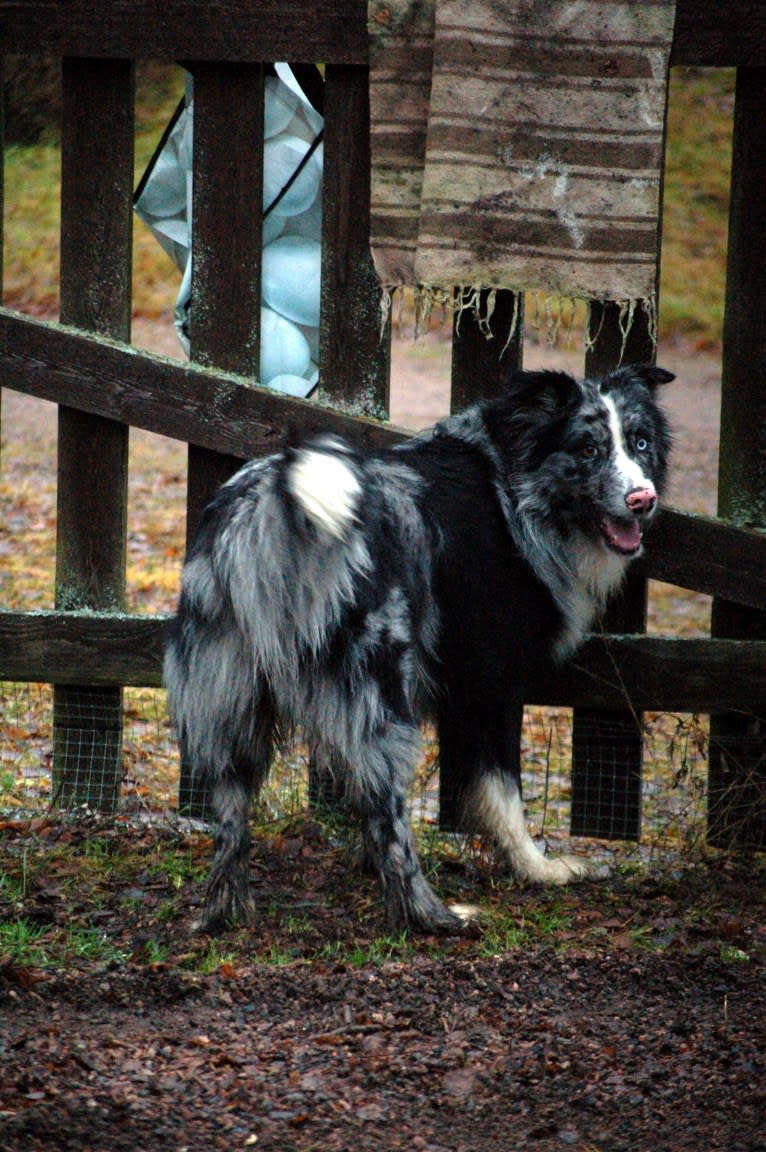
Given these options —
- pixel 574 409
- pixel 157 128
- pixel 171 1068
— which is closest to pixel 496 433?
pixel 574 409

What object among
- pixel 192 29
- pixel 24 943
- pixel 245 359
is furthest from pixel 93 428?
pixel 24 943

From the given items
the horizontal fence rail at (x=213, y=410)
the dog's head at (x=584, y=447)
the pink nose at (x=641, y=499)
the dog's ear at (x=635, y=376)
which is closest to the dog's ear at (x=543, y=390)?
the dog's head at (x=584, y=447)

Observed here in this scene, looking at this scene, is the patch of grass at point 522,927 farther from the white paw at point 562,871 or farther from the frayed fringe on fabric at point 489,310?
the frayed fringe on fabric at point 489,310

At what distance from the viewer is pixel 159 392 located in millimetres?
4496

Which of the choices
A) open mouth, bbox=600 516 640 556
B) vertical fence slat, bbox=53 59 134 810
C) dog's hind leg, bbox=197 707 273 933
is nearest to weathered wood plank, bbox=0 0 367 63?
vertical fence slat, bbox=53 59 134 810

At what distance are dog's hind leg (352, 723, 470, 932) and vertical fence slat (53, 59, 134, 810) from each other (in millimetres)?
1337

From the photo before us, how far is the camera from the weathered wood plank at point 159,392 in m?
4.48

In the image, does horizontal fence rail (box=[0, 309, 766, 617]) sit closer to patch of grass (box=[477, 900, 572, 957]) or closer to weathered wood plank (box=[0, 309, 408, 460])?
weathered wood plank (box=[0, 309, 408, 460])

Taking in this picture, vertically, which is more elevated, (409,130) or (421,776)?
(409,130)

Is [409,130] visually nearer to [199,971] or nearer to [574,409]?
[574,409]

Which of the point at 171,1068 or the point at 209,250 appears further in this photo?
the point at 209,250

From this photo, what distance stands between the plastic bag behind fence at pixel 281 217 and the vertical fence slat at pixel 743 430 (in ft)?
4.44

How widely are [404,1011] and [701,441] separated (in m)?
9.54

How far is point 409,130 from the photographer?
4.24 meters
